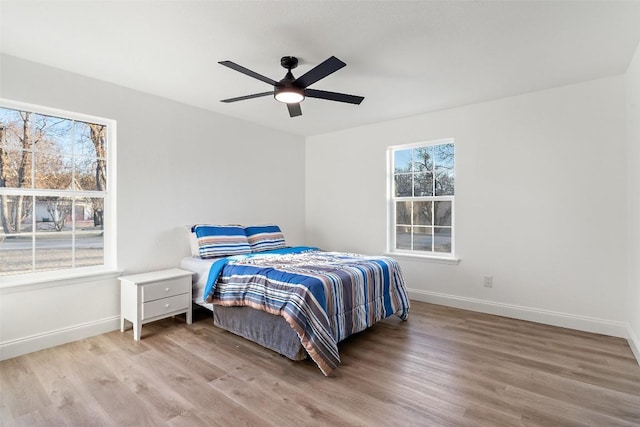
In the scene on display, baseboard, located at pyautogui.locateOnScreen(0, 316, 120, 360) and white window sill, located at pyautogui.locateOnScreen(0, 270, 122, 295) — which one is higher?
white window sill, located at pyautogui.locateOnScreen(0, 270, 122, 295)

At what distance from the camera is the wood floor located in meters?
1.87

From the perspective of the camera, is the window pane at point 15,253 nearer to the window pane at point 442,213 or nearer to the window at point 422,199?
the window at point 422,199

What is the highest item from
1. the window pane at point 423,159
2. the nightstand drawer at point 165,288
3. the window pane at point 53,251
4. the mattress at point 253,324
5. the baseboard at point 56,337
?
the window pane at point 423,159

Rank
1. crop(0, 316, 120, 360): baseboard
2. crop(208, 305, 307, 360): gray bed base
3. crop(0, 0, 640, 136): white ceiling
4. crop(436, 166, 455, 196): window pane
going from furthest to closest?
crop(436, 166, 455, 196): window pane < crop(0, 316, 120, 360): baseboard < crop(208, 305, 307, 360): gray bed base < crop(0, 0, 640, 136): white ceiling

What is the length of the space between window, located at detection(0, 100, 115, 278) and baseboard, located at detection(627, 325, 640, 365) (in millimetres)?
4784

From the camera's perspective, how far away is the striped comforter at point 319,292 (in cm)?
240

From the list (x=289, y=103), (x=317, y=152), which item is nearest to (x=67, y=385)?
(x=289, y=103)

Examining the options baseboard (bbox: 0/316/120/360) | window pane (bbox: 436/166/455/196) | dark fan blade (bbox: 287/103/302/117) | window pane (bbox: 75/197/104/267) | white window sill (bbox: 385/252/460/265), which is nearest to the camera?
baseboard (bbox: 0/316/120/360)

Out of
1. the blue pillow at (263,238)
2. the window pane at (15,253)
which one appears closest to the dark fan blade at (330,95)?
the blue pillow at (263,238)

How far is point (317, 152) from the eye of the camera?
5379mm

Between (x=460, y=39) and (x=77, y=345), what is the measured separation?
408cm

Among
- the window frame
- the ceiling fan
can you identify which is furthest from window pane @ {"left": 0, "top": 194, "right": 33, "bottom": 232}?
the window frame

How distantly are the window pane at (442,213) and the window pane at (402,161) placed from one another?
0.67 metres

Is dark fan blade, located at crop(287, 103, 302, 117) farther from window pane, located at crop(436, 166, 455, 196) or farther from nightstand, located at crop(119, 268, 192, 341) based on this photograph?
window pane, located at crop(436, 166, 455, 196)
